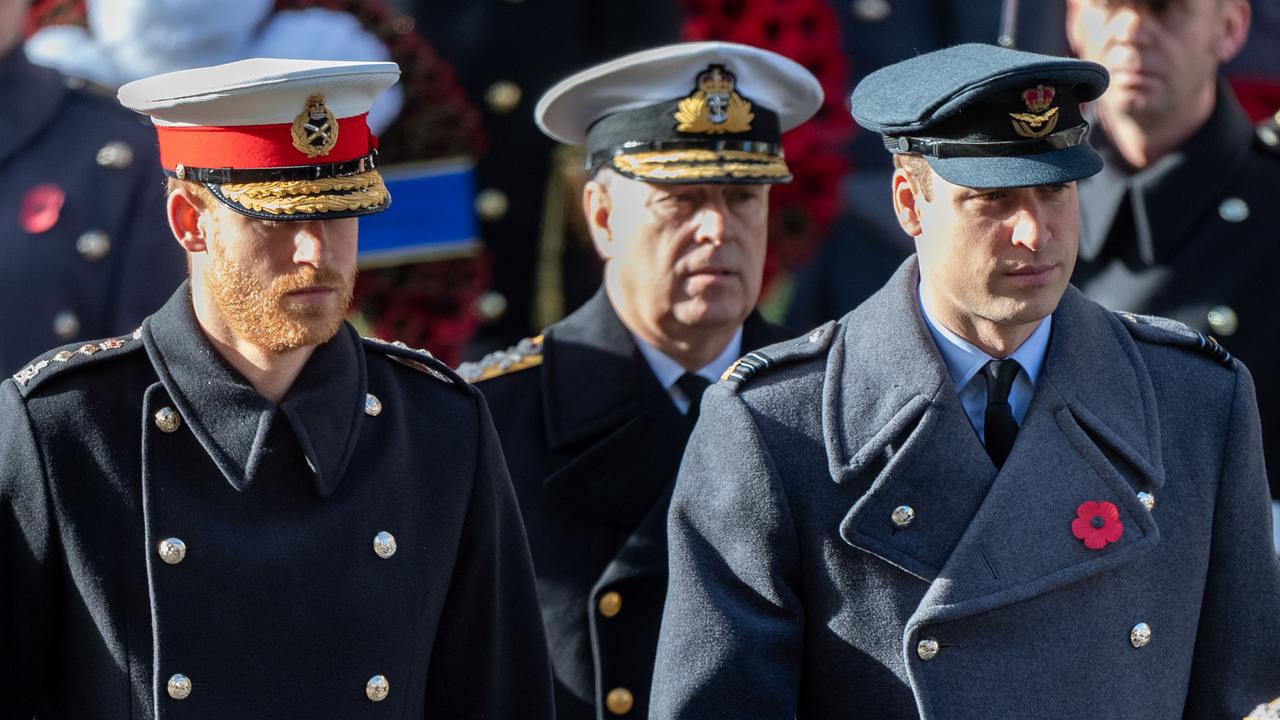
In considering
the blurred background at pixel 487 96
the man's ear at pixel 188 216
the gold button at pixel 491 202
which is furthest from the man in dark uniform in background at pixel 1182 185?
the man's ear at pixel 188 216

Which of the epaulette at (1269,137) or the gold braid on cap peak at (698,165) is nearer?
the gold braid on cap peak at (698,165)

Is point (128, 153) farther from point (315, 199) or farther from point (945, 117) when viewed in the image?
point (945, 117)

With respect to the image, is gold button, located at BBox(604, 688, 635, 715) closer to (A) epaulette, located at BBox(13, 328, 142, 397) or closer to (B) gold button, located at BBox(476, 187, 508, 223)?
(A) epaulette, located at BBox(13, 328, 142, 397)

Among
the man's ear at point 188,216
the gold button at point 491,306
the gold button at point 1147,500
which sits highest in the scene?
the man's ear at point 188,216

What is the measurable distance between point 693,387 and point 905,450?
1.25 meters

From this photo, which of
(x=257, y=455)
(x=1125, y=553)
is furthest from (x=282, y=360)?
(x=1125, y=553)

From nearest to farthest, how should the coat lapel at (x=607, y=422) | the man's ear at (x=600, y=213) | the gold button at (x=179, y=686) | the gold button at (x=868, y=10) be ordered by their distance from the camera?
the gold button at (x=179, y=686)
the coat lapel at (x=607, y=422)
the man's ear at (x=600, y=213)
the gold button at (x=868, y=10)

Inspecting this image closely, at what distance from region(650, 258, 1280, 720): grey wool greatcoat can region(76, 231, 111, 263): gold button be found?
2.30 meters

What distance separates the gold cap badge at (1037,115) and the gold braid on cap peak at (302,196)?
1085mm

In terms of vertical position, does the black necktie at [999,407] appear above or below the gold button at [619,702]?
above

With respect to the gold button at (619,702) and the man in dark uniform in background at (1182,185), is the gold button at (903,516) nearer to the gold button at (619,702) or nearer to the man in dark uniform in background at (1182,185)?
the gold button at (619,702)

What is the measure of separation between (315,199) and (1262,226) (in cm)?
280

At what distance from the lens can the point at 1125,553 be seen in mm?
3514

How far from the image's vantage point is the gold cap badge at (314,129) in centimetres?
362
